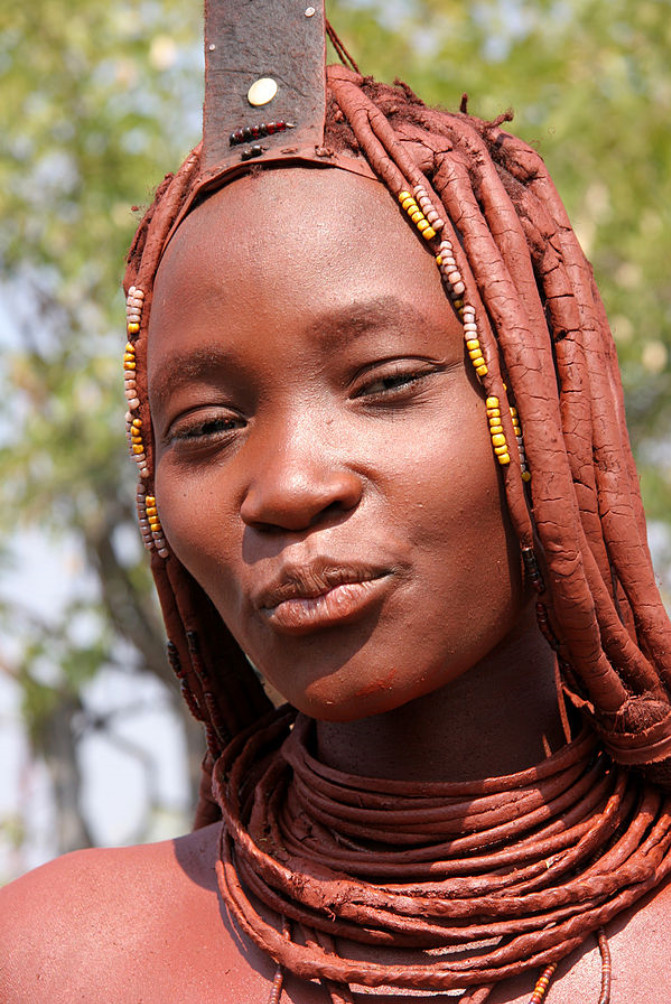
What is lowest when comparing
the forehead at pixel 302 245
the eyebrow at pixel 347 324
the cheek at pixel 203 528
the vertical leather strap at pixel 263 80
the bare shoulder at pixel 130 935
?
the bare shoulder at pixel 130 935

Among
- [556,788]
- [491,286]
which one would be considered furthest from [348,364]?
[556,788]

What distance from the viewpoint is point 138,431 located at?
251cm

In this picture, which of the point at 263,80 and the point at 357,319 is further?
the point at 263,80

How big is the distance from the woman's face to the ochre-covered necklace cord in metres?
0.26

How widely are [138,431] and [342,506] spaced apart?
59 centimetres

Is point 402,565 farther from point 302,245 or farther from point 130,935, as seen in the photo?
point 130,935

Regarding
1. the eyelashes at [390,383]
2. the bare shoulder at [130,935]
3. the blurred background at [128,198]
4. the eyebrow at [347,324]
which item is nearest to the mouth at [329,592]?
the eyelashes at [390,383]

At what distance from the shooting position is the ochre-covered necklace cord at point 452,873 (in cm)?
210

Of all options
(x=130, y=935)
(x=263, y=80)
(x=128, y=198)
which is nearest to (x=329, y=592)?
(x=130, y=935)

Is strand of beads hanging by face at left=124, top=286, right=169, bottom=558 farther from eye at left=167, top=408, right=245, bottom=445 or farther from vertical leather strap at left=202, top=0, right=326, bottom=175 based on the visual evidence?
vertical leather strap at left=202, top=0, right=326, bottom=175

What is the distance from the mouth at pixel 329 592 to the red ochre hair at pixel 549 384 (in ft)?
0.94

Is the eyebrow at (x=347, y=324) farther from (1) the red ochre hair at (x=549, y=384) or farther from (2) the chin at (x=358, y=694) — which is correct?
(2) the chin at (x=358, y=694)

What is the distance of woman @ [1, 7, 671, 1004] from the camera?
2.11m

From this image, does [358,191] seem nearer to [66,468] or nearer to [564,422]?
[564,422]
